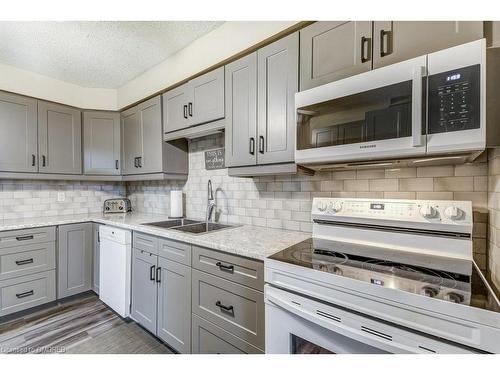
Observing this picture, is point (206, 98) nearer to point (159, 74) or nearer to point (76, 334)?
point (159, 74)

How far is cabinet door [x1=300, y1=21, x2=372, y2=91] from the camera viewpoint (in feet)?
3.91

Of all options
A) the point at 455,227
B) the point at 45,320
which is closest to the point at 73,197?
the point at 45,320

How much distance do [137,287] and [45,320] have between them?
1.05 metres

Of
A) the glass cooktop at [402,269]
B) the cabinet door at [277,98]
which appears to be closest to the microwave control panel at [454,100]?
the glass cooktop at [402,269]

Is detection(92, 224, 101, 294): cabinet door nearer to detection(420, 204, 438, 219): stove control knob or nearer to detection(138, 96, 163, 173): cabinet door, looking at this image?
detection(138, 96, 163, 173): cabinet door

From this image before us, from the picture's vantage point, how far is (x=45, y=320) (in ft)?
7.34

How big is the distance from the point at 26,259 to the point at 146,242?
53.5 inches

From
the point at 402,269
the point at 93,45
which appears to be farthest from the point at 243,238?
the point at 93,45

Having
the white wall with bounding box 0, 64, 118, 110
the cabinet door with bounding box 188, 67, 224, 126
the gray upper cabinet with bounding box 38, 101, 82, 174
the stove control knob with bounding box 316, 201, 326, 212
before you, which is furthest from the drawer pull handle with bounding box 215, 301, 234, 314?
the white wall with bounding box 0, 64, 118, 110

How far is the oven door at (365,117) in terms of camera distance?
98cm

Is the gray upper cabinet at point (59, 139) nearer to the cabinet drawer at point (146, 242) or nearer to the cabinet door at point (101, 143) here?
the cabinet door at point (101, 143)

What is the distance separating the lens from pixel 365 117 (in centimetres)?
112
